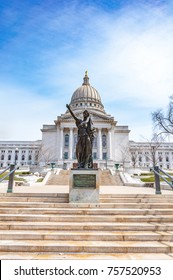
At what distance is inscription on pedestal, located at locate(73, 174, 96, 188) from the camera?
20.7ft

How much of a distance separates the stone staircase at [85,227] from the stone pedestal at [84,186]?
0.29 metres

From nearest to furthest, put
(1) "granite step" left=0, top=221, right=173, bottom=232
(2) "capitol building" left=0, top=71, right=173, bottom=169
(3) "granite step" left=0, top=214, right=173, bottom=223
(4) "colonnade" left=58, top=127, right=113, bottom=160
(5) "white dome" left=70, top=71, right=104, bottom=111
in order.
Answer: (1) "granite step" left=0, top=221, right=173, bottom=232 → (3) "granite step" left=0, top=214, right=173, bottom=223 → (2) "capitol building" left=0, top=71, right=173, bottom=169 → (4) "colonnade" left=58, top=127, right=113, bottom=160 → (5) "white dome" left=70, top=71, right=104, bottom=111

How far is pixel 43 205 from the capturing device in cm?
596

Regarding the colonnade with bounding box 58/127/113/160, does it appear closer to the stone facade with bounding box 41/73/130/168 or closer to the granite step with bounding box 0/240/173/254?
the stone facade with bounding box 41/73/130/168

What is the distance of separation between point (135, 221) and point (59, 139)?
54.4m

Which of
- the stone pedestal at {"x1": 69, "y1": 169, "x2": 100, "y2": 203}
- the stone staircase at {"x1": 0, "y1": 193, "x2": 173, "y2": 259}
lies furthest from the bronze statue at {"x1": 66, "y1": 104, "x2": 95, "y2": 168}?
the stone staircase at {"x1": 0, "y1": 193, "x2": 173, "y2": 259}

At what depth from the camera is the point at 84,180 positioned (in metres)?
6.34

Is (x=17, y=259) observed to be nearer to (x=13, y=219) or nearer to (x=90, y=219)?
(x=13, y=219)

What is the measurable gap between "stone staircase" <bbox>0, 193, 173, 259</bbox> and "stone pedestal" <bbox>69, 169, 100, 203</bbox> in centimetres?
29

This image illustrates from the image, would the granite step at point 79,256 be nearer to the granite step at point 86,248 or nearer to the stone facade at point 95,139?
the granite step at point 86,248

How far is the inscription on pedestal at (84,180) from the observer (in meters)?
6.30

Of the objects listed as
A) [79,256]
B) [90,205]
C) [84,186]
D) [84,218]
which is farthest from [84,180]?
[79,256]

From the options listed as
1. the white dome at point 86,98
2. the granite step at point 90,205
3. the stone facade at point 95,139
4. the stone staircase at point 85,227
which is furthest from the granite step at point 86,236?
the white dome at point 86,98
